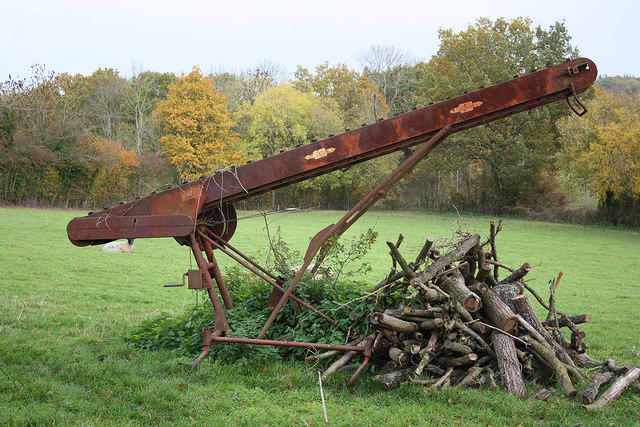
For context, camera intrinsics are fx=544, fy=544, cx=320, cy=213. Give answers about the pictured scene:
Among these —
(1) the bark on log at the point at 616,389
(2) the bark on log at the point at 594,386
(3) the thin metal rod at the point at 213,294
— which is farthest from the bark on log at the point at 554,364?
(3) the thin metal rod at the point at 213,294

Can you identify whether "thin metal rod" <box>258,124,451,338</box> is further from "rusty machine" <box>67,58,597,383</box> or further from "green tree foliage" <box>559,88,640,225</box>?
"green tree foliage" <box>559,88,640,225</box>

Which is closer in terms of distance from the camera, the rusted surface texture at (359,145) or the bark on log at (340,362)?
the rusted surface texture at (359,145)

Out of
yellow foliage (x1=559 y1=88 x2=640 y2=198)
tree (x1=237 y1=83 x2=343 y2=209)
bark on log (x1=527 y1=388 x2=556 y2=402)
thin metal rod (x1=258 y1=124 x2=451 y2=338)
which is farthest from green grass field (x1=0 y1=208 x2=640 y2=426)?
tree (x1=237 y1=83 x2=343 y2=209)

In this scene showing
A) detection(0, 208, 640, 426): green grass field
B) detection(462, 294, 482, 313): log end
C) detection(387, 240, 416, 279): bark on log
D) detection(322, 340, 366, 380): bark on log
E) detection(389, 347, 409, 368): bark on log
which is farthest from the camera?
detection(387, 240, 416, 279): bark on log

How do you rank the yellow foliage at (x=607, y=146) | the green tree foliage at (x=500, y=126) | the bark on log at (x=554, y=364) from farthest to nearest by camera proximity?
the green tree foliage at (x=500, y=126)
the yellow foliage at (x=607, y=146)
the bark on log at (x=554, y=364)

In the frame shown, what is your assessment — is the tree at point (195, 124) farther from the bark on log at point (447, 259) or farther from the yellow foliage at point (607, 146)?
the bark on log at point (447, 259)

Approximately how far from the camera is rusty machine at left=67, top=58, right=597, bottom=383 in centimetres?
566

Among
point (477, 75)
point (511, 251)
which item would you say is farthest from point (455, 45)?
point (511, 251)

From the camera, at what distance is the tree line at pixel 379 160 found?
113 feet

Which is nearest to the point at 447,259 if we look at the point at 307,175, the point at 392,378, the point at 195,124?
the point at 392,378

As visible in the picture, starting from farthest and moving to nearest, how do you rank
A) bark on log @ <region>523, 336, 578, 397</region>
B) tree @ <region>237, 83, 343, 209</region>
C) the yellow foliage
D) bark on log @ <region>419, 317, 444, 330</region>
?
1. tree @ <region>237, 83, 343, 209</region>
2. the yellow foliage
3. bark on log @ <region>419, 317, 444, 330</region>
4. bark on log @ <region>523, 336, 578, 397</region>

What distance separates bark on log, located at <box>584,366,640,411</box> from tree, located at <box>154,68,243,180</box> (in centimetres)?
4256

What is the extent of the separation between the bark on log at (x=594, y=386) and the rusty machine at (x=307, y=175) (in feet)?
7.20

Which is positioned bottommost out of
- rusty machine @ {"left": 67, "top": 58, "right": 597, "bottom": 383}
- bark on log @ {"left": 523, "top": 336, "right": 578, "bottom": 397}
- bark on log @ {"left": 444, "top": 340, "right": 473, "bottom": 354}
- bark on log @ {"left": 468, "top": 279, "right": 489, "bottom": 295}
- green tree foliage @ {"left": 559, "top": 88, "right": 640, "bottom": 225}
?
bark on log @ {"left": 523, "top": 336, "right": 578, "bottom": 397}
